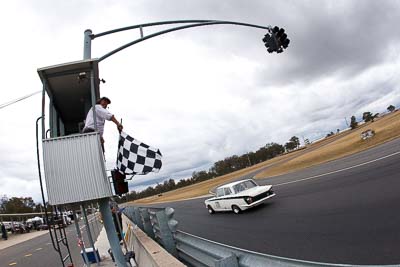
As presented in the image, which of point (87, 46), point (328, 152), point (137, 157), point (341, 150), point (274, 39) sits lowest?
point (341, 150)

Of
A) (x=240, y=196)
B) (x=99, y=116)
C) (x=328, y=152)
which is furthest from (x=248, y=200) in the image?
(x=328, y=152)

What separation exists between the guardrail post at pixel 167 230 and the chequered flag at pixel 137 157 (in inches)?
35.7

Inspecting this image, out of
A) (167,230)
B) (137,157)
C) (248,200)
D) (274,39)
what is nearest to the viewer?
(137,157)

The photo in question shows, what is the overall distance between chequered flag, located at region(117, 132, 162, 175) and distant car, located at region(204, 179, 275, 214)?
1054 centimetres

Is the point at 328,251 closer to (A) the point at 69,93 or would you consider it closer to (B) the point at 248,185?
(A) the point at 69,93

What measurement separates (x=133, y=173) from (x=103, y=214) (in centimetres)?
79

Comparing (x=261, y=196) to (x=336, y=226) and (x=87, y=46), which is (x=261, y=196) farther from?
(x=87, y=46)

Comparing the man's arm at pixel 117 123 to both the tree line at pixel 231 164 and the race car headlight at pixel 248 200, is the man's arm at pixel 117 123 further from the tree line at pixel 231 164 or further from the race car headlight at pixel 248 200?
the tree line at pixel 231 164

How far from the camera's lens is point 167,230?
18.7ft

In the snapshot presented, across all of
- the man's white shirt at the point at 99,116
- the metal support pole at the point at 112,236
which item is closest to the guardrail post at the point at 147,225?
the metal support pole at the point at 112,236

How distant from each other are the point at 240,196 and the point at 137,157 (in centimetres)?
1115

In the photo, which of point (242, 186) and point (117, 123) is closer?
point (117, 123)

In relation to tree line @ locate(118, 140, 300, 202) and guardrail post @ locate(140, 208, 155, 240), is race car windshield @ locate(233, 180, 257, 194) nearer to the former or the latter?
guardrail post @ locate(140, 208, 155, 240)

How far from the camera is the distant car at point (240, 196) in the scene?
15289 mm
